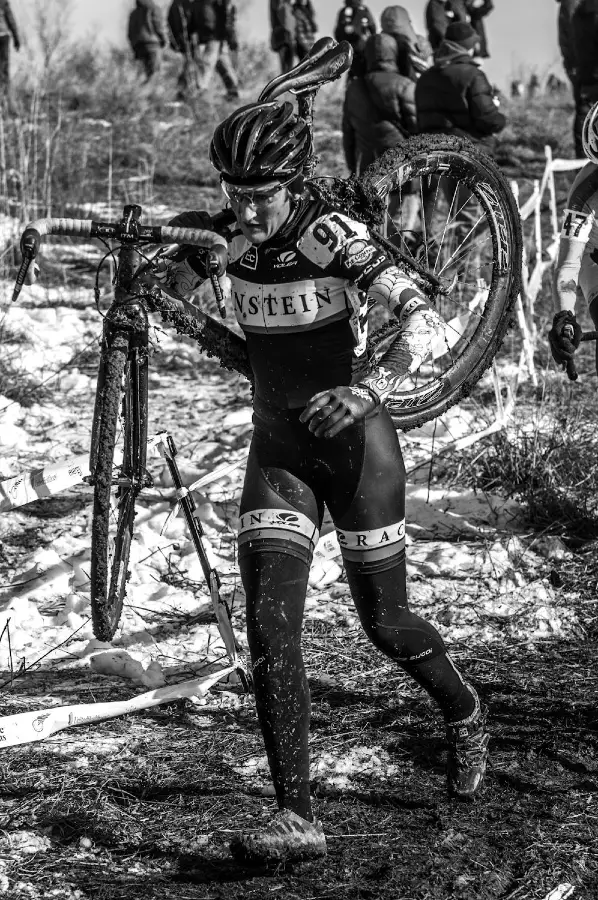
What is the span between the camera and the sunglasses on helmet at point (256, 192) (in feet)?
10.2

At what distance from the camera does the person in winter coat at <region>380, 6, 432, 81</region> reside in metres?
8.59

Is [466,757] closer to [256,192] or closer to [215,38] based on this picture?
[256,192]

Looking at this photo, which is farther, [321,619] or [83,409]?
[83,409]

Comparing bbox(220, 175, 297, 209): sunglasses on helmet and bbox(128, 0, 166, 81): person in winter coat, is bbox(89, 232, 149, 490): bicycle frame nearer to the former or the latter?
bbox(220, 175, 297, 209): sunglasses on helmet

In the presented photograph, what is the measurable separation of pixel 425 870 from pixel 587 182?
2.88 m

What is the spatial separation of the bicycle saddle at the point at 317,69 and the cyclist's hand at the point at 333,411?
1.27 meters

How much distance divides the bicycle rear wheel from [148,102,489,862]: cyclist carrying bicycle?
568 millimetres

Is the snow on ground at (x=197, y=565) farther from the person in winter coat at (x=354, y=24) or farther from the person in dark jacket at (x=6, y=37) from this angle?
the person in dark jacket at (x=6, y=37)

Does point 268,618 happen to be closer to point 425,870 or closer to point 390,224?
point 425,870

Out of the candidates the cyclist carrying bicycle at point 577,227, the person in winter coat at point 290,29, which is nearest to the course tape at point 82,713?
the cyclist carrying bicycle at point 577,227

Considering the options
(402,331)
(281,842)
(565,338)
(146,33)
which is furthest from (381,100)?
(146,33)

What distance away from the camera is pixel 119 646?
14.8ft

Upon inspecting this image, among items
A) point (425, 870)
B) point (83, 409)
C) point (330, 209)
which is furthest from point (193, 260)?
point (83, 409)

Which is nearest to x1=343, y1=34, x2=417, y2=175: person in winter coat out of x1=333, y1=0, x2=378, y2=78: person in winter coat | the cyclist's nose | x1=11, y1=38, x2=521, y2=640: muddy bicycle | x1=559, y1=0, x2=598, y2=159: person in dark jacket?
x1=333, y1=0, x2=378, y2=78: person in winter coat
